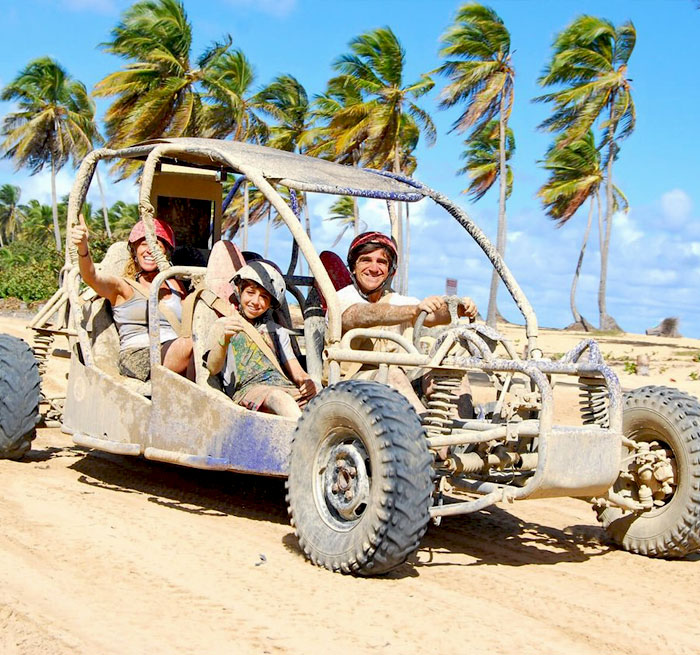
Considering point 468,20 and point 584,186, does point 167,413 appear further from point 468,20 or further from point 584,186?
point 584,186

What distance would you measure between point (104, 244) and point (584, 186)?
2532 cm

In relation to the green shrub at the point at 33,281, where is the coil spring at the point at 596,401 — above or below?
below

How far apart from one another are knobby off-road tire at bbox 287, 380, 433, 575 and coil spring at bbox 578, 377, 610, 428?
1.09m

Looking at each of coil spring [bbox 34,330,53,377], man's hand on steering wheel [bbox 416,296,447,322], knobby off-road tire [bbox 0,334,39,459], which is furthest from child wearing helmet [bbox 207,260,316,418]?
coil spring [bbox 34,330,53,377]

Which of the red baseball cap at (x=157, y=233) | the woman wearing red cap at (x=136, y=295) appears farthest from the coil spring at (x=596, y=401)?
the red baseball cap at (x=157, y=233)

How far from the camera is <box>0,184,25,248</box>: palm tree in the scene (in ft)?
311

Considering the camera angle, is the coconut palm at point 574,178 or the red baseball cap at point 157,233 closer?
the red baseball cap at point 157,233

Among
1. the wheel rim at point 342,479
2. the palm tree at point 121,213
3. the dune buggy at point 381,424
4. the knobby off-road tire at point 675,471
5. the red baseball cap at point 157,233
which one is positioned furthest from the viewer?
the palm tree at point 121,213

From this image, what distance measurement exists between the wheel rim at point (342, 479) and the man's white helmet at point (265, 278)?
1375 mm

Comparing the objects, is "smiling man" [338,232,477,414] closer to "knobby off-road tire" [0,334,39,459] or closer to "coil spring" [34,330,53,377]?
"knobby off-road tire" [0,334,39,459]

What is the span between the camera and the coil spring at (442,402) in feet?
16.1

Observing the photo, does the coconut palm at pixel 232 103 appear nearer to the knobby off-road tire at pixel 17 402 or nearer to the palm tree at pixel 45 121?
the palm tree at pixel 45 121

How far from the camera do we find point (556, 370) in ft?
15.9

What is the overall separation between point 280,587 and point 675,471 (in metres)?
Answer: 2.29
